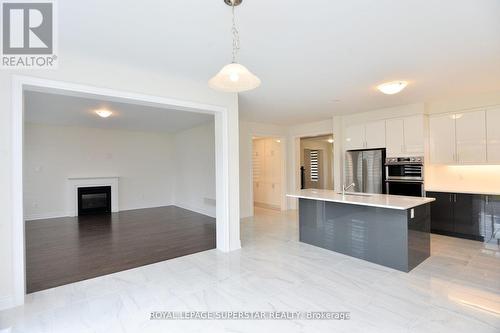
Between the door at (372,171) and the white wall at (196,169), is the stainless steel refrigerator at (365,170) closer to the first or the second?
the door at (372,171)

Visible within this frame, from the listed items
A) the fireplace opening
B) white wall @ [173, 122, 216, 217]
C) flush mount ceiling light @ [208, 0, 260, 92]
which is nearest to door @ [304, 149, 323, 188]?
white wall @ [173, 122, 216, 217]

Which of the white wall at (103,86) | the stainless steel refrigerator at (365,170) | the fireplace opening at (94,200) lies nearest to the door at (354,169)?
the stainless steel refrigerator at (365,170)

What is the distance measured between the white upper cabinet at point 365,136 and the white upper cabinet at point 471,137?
1.26 m

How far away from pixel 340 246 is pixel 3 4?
4577mm

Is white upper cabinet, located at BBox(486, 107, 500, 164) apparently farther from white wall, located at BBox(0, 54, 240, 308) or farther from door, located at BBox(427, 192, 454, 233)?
white wall, located at BBox(0, 54, 240, 308)

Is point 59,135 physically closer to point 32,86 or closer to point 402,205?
point 32,86

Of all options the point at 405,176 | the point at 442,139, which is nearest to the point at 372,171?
the point at 405,176

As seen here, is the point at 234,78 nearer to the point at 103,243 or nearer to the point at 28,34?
the point at 28,34

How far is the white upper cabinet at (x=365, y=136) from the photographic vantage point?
210 inches

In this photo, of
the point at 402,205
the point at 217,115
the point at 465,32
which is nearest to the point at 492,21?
the point at 465,32

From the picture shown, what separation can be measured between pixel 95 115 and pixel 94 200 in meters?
3.02

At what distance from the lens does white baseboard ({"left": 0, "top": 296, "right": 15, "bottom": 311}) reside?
2.39m

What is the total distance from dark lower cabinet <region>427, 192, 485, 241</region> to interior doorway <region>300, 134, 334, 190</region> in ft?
15.2

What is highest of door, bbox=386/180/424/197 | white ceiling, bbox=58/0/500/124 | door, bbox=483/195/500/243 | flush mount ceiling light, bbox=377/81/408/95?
white ceiling, bbox=58/0/500/124
